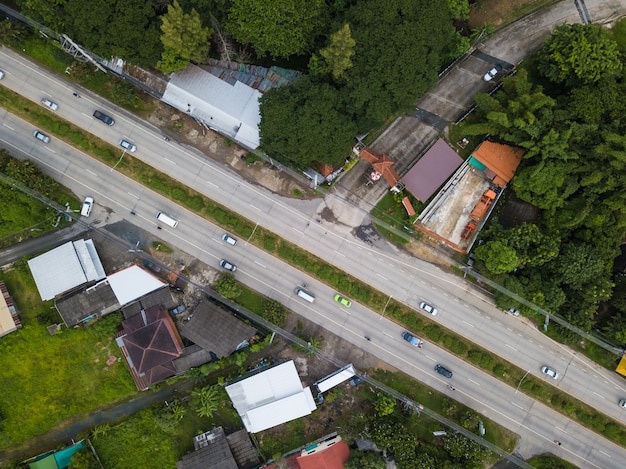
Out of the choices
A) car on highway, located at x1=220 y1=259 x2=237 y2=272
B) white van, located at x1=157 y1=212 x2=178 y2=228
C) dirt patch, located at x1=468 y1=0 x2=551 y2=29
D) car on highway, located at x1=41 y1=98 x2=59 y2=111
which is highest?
car on highway, located at x1=41 y1=98 x2=59 y2=111

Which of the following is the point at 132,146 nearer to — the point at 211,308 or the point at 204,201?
the point at 204,201

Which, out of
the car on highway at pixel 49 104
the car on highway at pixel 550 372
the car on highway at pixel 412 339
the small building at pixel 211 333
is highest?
the car on highway at pixel 49 104

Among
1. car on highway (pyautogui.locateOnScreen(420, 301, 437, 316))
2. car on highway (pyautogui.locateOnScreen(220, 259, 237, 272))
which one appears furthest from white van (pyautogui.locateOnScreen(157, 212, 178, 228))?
car on highway (pyautogui.locateOnScreen(420, 301, 437, 316))

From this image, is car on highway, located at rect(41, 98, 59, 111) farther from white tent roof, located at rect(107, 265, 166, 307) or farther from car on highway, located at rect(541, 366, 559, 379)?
car on highway, located at rect(541, 366, 559, 379)

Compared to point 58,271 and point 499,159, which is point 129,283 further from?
point 499,159

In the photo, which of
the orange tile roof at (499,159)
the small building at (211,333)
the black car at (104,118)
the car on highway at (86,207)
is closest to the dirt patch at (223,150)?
the black car at (104,118)

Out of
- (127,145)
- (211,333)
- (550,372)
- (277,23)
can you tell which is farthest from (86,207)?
(550,372)

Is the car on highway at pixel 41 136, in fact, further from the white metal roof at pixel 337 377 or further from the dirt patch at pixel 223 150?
the white metal roof at pixel 337 377
